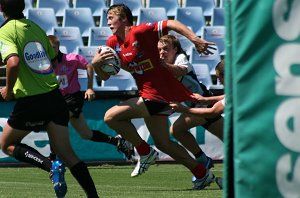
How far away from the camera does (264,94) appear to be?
2438mm

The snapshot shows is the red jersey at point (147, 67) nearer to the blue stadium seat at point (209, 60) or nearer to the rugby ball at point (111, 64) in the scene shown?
the rugby ball at point (111, 64)

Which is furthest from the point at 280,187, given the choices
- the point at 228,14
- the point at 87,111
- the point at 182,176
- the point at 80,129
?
the point at 87,111

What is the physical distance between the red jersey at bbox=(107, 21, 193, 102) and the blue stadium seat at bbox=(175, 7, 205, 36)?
31.1 feet

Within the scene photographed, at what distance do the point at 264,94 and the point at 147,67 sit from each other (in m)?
6.78

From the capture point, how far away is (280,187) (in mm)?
2424

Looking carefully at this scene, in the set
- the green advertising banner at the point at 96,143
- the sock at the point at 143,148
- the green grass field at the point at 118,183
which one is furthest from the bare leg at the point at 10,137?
the green advertising banner at the point at 96,143

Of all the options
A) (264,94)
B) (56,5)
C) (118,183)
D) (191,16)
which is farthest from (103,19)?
(264,94)

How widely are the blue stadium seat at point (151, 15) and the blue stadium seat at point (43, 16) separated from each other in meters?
1.76

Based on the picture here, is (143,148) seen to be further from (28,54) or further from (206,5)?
(206,5)

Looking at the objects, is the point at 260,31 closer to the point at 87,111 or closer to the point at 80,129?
the point at 80,129

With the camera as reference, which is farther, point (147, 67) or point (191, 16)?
point (191, 16)

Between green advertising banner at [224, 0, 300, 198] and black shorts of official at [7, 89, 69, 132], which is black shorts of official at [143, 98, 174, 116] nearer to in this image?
black shorts of official at [7, 89, 69, 132]

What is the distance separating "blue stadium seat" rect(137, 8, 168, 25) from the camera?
725 inches

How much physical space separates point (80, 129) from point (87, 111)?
1.05m
